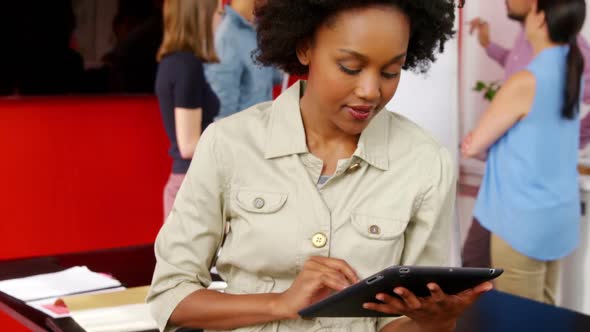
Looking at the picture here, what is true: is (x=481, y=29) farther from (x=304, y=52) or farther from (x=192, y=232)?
(x=192, y=232)

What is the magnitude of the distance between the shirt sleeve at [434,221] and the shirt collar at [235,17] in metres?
2.56

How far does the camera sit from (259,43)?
152 centimetres

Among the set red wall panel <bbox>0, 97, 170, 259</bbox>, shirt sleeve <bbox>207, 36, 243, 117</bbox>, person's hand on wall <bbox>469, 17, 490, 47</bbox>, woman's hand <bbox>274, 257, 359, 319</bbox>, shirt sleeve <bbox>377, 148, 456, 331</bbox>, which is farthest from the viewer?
red wall panel <bbox>0, 97, 170, 259</bbox>

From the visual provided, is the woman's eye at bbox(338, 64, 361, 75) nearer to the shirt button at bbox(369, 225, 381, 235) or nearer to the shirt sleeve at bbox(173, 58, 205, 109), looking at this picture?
the shirt button at bbox(369, 225, 381, 235)

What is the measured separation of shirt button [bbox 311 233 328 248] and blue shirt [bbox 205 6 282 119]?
2522 mm

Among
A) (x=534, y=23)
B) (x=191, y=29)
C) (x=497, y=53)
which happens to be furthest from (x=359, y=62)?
(x=191, y=29)

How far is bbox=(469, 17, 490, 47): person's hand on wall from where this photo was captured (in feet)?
11.2

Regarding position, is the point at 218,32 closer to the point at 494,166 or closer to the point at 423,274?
the point at 494,166

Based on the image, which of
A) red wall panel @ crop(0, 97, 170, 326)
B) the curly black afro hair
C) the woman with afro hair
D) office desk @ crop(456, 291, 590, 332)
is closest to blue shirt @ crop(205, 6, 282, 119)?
red wall panel @ crop(0, 97, 170, 326)

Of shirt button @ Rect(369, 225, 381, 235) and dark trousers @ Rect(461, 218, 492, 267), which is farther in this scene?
dark trousers @ Rect(461, 218, 492, 267)

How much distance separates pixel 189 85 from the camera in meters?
3.60

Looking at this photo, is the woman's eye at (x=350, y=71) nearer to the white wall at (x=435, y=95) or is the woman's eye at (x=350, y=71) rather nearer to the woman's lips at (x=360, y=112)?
the woman's lips at (x=360, y=112)

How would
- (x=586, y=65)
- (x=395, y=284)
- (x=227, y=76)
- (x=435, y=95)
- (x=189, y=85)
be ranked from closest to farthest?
(x=395, y=284), (x=435, y=95), (x=586, y=65), (x=189, y=85), (x=227, y=76)

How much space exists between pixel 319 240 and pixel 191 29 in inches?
98.6
